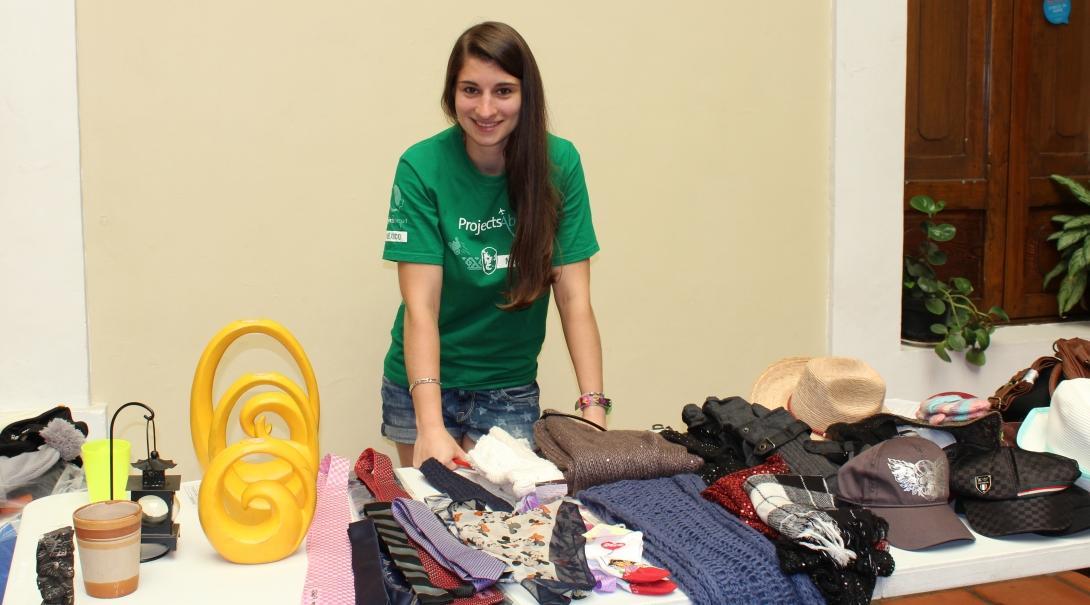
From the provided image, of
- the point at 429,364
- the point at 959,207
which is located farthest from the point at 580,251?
the point at 959,207

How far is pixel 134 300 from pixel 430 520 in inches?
78.1

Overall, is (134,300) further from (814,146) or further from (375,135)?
(814,146)

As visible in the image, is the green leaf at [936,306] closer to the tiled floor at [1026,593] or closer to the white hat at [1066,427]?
the tiled floor at [1026,593]

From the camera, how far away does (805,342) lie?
394cm

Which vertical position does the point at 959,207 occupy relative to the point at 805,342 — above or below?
above

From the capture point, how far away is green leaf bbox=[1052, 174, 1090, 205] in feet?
13.6

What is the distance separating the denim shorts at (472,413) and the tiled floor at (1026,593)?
0.98 metres

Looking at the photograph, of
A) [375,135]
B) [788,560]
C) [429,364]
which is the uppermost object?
[375,135]

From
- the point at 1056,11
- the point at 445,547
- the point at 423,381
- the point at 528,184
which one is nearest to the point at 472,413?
the point at 423,381

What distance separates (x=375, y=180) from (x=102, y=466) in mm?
1876

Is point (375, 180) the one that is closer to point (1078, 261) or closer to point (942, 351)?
point (942, 351)

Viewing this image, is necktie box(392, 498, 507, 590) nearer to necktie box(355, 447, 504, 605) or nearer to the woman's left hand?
necktie box(355, 447, 504, 605)

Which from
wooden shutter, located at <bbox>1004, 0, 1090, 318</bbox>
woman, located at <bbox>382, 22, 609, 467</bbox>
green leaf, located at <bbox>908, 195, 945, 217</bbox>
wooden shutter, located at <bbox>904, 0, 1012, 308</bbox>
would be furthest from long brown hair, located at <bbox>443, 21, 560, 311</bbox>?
wooden shutter, located at <bbox>1004, 0, 1090, 318</bbox>

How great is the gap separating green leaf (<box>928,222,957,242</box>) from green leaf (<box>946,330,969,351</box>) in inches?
15.1
